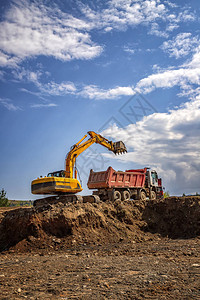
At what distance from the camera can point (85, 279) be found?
20.6ft

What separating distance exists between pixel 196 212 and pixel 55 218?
8.97m

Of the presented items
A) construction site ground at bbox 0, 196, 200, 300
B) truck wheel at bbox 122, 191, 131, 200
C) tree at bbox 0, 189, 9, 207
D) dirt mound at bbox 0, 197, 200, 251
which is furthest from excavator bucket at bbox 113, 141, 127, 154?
tree at bbox 0, 189, 9, 207

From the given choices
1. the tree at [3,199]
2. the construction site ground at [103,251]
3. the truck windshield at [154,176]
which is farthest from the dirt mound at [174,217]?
the tree at [3,199]

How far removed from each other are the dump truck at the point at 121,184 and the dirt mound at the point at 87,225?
Result: 3.06 meters

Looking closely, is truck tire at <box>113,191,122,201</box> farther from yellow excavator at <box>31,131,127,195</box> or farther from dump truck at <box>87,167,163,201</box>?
yellow excavator at <box>31,131,127,195</box>

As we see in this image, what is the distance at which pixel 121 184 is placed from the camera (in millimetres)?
20625

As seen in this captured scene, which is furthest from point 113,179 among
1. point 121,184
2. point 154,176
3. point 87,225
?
point 87,225

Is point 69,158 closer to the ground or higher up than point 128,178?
higher up

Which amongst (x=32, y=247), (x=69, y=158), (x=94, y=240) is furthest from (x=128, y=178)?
(x=32, y=247)

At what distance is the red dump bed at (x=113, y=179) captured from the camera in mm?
19719

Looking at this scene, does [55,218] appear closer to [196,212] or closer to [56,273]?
[56,273]

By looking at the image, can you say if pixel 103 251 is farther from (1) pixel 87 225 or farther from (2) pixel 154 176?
(2) pixel 154 176

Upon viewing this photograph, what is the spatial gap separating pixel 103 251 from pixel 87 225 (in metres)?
2.40

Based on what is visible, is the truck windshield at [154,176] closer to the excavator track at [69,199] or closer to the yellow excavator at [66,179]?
the yellow excavator at [66,179]
